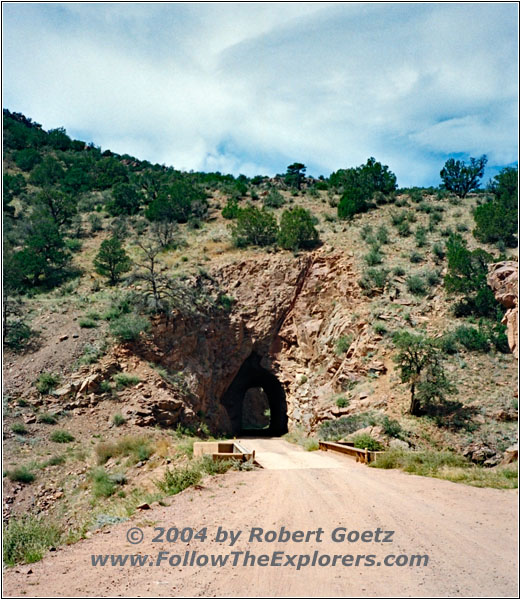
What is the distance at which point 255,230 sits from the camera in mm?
35188

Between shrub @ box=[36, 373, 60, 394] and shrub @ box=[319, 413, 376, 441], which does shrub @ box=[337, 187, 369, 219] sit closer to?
shrub @ box=[319, 413, 376, 441]

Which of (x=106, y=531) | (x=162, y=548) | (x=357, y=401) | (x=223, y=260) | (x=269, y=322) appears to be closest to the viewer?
(x=162, y=548)

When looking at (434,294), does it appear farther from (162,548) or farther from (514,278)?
(162,548)

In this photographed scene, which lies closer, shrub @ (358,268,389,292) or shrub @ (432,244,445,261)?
shrub @ (358,268,389,292)

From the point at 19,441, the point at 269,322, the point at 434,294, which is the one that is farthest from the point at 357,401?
the point at 19,441

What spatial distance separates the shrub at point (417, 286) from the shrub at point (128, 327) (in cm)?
1578

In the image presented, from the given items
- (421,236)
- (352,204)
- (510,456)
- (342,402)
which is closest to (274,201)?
(352,204)

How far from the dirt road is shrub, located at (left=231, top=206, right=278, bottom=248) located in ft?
84.4

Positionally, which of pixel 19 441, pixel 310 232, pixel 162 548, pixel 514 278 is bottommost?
pixel 19 441

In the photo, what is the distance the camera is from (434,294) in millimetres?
25797

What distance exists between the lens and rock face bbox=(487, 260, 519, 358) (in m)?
21.2

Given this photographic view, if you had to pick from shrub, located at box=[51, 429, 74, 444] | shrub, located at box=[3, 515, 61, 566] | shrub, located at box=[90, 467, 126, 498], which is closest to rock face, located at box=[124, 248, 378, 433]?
shrub, located at box=[51, 429, 74, 444]

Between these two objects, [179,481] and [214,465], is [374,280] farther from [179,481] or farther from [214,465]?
[179,481]

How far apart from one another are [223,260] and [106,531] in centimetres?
2596
